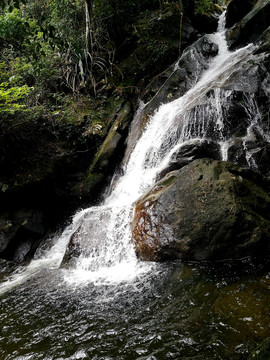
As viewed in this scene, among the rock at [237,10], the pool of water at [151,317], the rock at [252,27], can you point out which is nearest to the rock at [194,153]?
the pool of water at [151,317]

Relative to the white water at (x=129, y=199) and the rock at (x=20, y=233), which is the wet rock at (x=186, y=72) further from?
the rock at (x=20, y=233)

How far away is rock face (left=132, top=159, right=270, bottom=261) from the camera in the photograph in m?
3.57

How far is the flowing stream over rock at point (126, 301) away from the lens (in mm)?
2383

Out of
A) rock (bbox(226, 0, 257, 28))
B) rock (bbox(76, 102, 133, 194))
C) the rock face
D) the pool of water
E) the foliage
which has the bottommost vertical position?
the pool of water

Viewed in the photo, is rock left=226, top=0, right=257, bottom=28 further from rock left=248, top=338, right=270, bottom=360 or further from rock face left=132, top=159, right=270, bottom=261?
rock left=248, top=338, right=270, bottom=360

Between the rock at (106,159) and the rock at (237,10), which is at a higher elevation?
the rock at (237,10)

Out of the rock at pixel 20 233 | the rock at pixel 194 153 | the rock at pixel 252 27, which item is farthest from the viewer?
the rock at pixel 252 27

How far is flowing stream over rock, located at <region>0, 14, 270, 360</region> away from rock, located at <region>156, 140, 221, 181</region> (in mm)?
229

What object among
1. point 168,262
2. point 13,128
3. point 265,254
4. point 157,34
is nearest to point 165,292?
point 168,262

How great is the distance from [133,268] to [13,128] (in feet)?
19.2

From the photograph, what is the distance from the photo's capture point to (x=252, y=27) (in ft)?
30.0

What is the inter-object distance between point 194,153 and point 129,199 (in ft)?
6.88

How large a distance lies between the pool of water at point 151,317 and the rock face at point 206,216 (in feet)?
0.87

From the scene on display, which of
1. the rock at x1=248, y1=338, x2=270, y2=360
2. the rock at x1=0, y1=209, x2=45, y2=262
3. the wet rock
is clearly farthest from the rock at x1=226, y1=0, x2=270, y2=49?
the rock at x1=248, y1=338, x2=270, y2=360
